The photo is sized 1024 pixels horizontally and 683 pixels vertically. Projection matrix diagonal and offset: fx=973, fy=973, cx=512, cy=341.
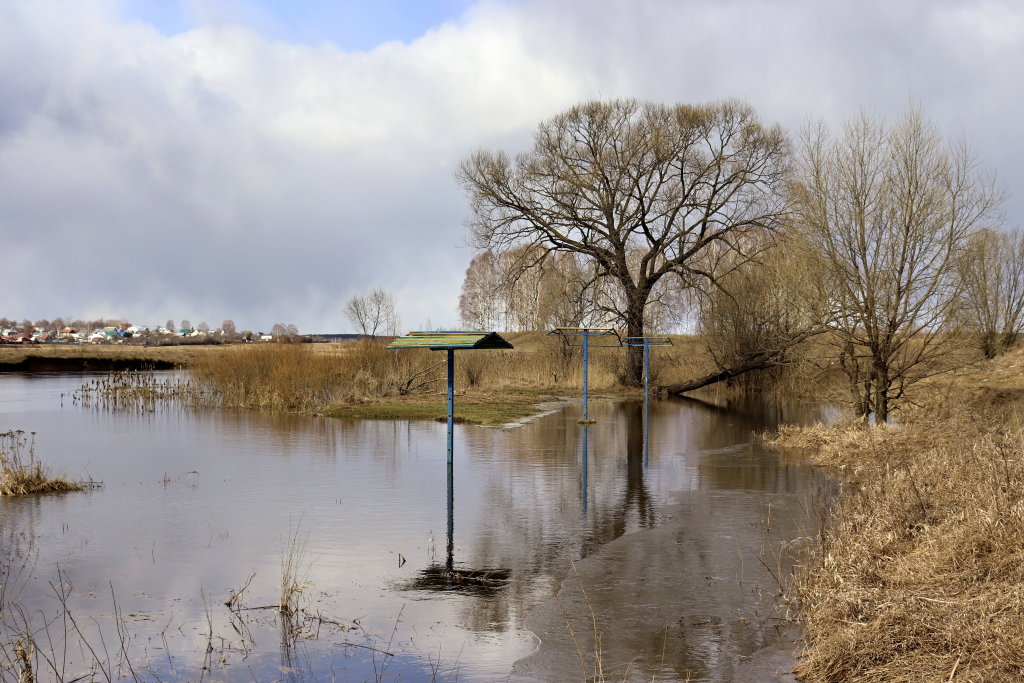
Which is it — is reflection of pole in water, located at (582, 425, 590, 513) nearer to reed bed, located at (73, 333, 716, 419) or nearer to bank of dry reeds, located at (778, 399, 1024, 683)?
bank of dry reeds, located at (778, 399, 1024, 683)

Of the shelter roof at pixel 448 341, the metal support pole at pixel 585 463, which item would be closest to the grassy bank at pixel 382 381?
the metal support pole at pixel 585 463

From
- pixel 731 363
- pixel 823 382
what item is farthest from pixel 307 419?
pixel 823 382

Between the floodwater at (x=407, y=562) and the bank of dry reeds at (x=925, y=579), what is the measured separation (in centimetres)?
49

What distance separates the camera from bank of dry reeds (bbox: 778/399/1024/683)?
20.5 feet

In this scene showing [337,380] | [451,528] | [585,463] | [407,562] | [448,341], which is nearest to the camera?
[407,562]

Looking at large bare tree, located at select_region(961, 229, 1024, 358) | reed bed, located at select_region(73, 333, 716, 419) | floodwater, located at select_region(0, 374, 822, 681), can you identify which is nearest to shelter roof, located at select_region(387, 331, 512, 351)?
floodwater, located at select_region(0, 374, 822, 681)

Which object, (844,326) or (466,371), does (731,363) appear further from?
(844,326)

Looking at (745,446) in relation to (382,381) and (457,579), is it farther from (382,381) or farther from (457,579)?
(382,381)

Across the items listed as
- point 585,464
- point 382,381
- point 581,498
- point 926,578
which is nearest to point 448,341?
point 585,464

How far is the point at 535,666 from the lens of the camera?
7.03 m

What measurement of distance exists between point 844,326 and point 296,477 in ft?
39.3

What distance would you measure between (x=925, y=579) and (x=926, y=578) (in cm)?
2

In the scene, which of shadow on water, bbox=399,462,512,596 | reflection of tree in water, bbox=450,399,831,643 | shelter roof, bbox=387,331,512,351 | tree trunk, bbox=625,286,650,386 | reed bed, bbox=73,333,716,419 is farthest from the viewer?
tree trunk, bbox=625,286,650,386

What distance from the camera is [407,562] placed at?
33.1ft
